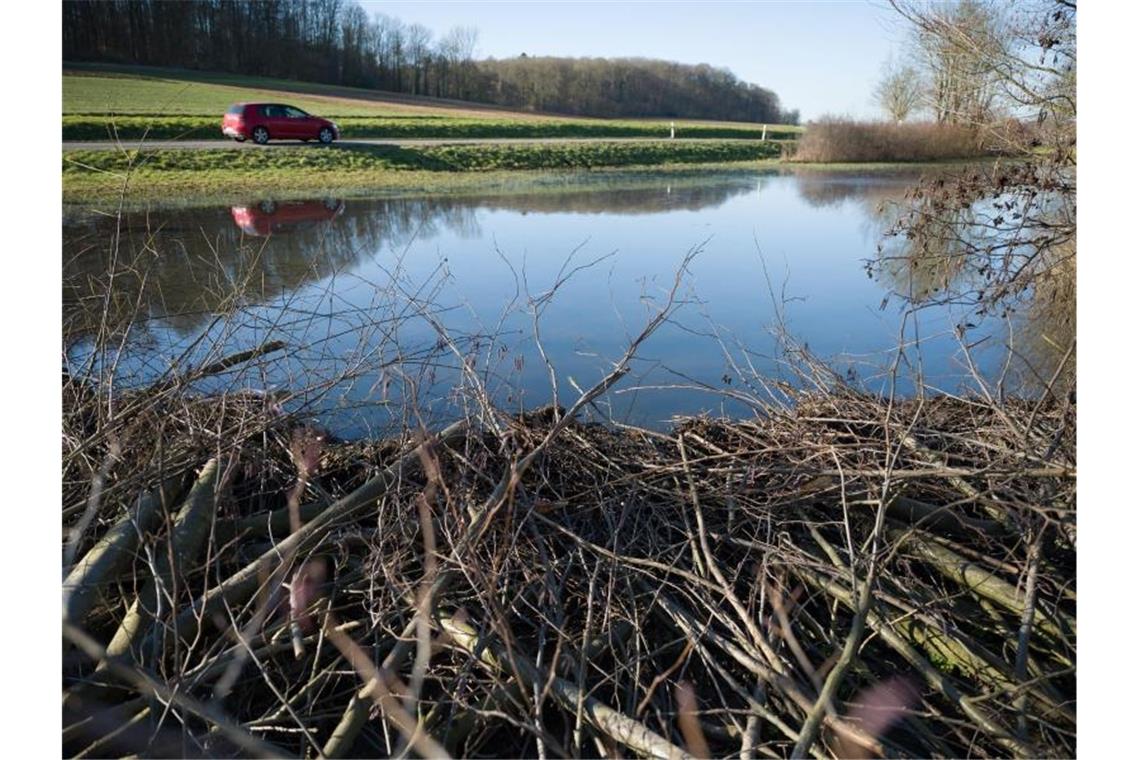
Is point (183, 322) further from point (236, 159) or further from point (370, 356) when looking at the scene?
point (236, 159)

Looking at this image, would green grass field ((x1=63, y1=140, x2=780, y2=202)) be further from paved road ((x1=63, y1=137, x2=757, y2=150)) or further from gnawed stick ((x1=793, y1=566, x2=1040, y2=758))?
gnawed stick ((x1=793, y1=566, x2=1040, y2=758))

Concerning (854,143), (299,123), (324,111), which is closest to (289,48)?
(324,111)

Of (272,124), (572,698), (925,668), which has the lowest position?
(572,698)

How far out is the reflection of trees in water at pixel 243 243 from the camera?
538 centimetres

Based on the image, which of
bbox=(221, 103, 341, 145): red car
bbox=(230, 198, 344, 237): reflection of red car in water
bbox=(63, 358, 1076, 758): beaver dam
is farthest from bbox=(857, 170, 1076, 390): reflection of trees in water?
bbox=(221, 103, 341, 145): red car

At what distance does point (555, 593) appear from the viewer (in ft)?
9.32

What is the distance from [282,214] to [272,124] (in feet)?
29.5

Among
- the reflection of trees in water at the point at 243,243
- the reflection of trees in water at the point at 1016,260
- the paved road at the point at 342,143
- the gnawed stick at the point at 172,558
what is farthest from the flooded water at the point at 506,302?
the paved road at the point at 342,143

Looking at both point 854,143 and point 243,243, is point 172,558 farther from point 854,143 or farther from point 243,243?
point 854,143

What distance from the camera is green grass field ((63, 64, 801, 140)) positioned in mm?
21719

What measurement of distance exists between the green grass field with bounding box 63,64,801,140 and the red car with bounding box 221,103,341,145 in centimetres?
69

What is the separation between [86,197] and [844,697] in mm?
14321
